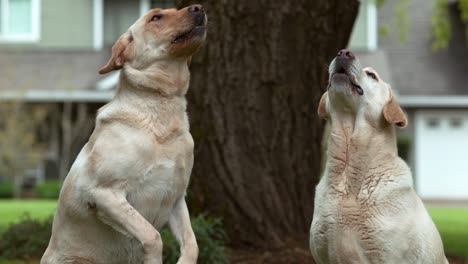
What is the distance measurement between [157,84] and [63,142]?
2061cm

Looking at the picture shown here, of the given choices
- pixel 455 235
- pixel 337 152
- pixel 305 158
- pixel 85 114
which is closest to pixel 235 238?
pixel 305 158

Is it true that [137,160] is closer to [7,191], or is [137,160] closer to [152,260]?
[152,260]

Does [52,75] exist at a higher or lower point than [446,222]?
higher

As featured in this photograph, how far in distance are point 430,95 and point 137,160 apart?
21.3 meters

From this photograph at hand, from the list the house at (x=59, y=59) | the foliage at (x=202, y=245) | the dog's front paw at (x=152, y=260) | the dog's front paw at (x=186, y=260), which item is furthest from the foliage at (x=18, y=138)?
the dog's front paw at (x=152, y=260)

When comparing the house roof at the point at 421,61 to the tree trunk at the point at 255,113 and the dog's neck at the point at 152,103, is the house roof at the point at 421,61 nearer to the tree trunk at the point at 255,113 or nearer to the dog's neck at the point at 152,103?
the tree trunk at the point at 255,113

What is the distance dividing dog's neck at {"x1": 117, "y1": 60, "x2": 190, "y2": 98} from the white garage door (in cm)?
2103

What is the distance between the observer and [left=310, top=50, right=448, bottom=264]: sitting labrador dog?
5.24 metres

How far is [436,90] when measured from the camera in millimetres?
25906

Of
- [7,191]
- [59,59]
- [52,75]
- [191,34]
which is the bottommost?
[7,191]

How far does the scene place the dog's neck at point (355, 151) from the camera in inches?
214

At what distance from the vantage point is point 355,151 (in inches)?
217

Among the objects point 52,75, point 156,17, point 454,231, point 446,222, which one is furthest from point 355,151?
point 52,75

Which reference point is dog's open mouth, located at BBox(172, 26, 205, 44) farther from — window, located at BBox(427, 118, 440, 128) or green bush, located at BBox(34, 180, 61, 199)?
window, located at BBox(427, 118, 440, 128)
